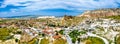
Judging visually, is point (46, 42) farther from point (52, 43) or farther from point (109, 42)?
point (109, 42)

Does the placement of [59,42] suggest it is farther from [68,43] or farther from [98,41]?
[98,41]

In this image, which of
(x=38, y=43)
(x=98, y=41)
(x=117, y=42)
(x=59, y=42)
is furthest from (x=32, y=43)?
(x=117, y=42)

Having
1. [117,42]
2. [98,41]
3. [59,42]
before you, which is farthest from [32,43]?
[117,42]

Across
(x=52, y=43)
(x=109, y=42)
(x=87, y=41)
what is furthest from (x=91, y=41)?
(x=52, y=43)

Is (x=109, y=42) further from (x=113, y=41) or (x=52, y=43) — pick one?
(x=52, y=43)

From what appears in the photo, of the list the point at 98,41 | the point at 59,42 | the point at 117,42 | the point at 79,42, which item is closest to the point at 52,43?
the point at 59,42

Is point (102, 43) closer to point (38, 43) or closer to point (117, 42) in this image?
point (117, 42)
